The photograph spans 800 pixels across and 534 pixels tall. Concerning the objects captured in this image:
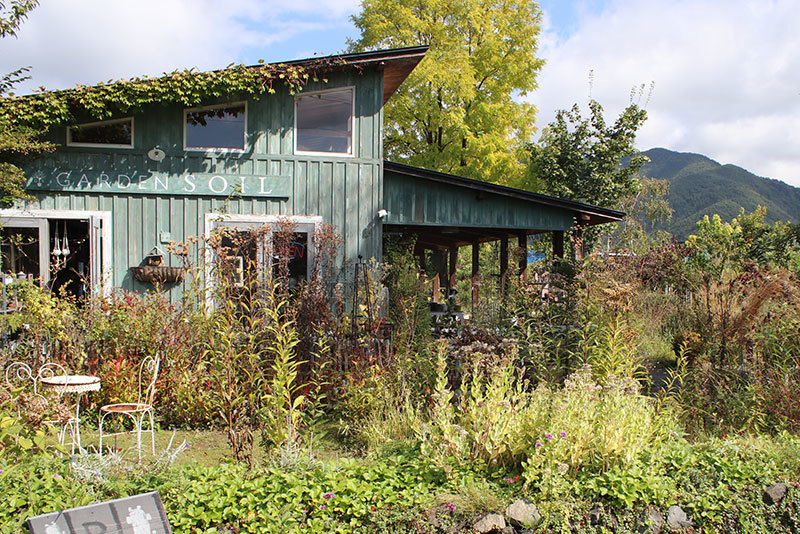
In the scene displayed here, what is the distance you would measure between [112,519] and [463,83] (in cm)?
1548

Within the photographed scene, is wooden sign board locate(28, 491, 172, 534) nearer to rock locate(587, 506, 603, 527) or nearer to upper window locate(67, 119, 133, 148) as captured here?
rock locate(587, 506, 603, 527)

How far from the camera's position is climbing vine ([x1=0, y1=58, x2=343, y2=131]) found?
7.89m

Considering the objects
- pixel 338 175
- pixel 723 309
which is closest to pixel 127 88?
pixel 338 175

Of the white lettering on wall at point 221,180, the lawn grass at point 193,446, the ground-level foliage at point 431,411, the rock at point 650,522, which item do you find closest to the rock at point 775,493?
the ground-level foliage at point 431,411

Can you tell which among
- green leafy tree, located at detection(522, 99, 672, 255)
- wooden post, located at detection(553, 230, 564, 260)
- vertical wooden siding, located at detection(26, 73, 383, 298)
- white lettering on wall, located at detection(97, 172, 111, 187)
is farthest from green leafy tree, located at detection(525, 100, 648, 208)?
white lettering on wall, located at detection(97, 172, 111, 187)

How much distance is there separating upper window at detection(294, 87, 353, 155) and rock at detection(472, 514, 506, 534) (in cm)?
688

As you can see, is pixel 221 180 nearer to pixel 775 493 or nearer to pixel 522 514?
pixel 522 514

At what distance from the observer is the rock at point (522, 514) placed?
3711 mm

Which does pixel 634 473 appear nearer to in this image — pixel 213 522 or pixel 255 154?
pixel 213 522

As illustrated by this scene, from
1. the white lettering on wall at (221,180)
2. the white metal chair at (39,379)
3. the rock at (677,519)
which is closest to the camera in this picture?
the rock at (677,519)

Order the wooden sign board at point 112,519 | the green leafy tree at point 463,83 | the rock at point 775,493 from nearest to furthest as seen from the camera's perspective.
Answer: the wooden sign board at point 112,519 < the rock at point 775,493 < the green leafy tree at point 463,83

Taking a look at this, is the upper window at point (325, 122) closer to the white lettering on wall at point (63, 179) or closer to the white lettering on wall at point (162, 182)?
the white lettering on wall at point (162, 182)

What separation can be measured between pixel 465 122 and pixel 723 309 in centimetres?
1258

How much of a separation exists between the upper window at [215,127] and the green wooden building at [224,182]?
0.05ft
